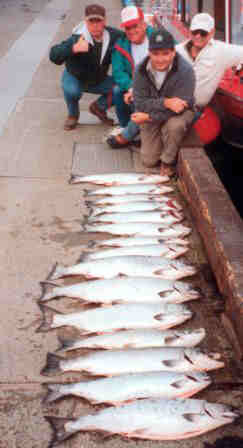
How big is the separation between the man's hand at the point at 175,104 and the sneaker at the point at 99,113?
2.17 metres

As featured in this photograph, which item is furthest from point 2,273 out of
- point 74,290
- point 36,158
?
point 36,158

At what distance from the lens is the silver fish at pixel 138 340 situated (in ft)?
10.6

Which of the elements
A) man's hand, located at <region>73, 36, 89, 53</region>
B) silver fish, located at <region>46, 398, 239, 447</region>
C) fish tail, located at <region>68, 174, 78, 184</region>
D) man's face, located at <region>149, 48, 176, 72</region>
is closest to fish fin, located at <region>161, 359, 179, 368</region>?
silver fish, located at <region>46, 398, 239, 447</region>

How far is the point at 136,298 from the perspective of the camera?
3.62m

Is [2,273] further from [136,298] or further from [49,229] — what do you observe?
[136,298]

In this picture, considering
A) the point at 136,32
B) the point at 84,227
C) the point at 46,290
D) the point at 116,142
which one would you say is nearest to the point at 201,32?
the point at 136,32

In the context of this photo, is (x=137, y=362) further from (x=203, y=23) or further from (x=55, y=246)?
(x=203, y=23)

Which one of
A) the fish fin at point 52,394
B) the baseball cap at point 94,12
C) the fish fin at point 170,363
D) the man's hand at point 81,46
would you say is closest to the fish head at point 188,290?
the fish fin at point 170,363

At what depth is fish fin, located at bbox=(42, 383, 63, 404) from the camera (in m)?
2.90

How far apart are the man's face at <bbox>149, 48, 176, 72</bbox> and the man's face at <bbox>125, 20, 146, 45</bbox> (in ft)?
3.18

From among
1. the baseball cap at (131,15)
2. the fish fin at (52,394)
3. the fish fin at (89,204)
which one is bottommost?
the fish fin at (52,394)

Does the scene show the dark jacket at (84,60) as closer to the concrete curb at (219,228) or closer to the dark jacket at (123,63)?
the dark jacket at (123,63)

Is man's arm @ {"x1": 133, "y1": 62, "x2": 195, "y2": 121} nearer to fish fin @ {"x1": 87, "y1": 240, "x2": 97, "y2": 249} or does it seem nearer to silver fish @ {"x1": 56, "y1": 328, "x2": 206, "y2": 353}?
fish fin @ {"x1": 87, "y1": 240, "x2": 97, "y2": 249}

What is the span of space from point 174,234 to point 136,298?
3.57 feet
